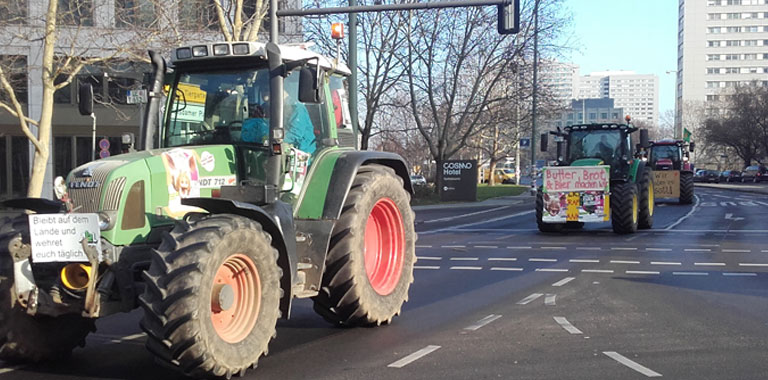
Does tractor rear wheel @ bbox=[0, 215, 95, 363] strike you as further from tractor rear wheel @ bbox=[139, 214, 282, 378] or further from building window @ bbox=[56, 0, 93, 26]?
building window @ bbox=[56, 0, 93, 26]

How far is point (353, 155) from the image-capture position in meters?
7.49

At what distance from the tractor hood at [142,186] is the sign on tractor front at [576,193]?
13816mm

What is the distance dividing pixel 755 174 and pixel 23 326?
8195 cm

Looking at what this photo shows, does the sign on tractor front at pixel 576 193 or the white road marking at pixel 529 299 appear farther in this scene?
the sign on tractor front at pixel 576 193

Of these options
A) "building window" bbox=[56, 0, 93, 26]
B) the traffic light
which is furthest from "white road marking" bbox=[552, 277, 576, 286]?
"building window" bbox=[56, 0, 93, 26]

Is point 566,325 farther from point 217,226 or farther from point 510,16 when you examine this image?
point 510,16

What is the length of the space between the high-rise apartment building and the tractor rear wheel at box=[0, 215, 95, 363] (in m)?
150

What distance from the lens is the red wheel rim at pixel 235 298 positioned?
18.3 ft

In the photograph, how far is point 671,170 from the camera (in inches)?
1325

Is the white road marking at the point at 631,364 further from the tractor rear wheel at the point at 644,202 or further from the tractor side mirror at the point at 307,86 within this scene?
the tractor rear wheel at the point at 644,202

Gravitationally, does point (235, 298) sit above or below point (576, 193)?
below

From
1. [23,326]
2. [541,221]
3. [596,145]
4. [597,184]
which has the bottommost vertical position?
[541,221]

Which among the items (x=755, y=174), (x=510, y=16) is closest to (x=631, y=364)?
(x=510, y=16)

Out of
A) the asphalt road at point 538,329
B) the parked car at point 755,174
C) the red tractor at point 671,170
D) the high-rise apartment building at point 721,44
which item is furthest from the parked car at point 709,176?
the asphalt road at point 538,329
